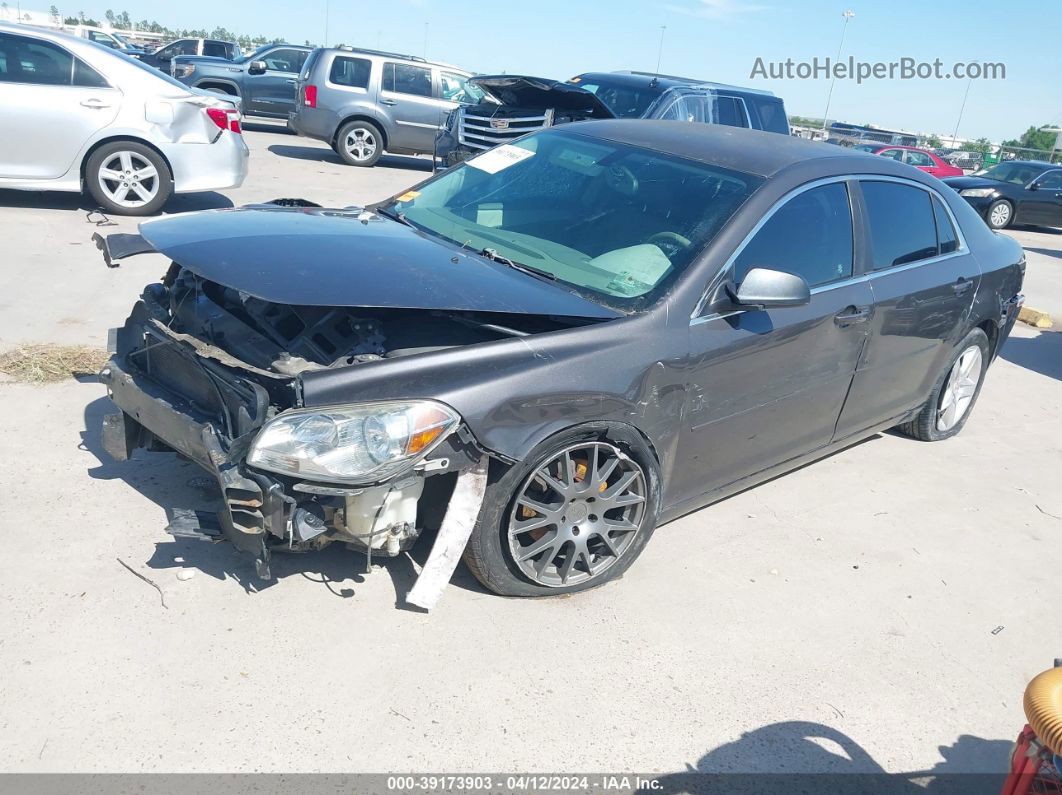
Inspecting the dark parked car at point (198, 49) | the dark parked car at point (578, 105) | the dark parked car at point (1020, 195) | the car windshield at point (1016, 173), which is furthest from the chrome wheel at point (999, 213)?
the dark parked car at point (198, 49)

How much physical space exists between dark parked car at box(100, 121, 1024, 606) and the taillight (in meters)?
4.92

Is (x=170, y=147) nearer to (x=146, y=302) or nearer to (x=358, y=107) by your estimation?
(x=146, y=302)

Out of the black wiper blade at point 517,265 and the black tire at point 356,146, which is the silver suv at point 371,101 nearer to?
the black tire at point 356,146

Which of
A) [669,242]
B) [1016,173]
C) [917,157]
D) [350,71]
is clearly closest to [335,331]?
[669,242]

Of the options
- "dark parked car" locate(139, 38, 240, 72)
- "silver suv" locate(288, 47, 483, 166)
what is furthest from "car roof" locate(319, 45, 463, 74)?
"dark parked car" locate(139, 38, 240, 72)

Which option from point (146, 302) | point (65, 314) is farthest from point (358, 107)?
point (146, 302)

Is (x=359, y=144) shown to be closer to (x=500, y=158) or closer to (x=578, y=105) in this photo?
(x=578, y=105)

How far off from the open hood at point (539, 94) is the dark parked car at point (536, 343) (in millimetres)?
6883

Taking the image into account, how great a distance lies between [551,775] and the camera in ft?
8.68

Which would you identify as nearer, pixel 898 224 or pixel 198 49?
pixel 898 224

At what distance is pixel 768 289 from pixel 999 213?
1780cm

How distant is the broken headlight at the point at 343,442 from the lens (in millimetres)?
2818

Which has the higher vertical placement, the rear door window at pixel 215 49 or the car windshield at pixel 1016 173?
the rear door window at pixel 215 49

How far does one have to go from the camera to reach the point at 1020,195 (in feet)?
60.0
